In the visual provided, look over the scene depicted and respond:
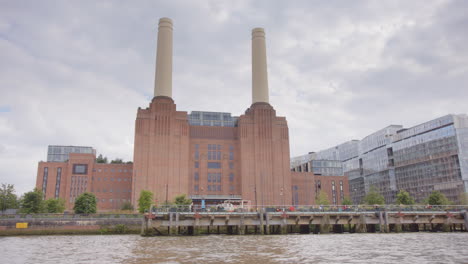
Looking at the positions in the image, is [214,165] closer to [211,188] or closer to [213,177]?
[213,177]

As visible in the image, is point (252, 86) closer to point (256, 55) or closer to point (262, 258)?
point (256, 55)

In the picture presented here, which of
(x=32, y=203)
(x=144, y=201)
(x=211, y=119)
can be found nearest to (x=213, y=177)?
(x=211, y=119)

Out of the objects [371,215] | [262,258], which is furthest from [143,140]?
[262,258]

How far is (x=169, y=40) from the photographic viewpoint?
402ft

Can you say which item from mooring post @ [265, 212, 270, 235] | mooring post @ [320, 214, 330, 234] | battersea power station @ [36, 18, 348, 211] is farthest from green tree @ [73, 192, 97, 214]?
mooring post @ [320, 214, 330, 234]

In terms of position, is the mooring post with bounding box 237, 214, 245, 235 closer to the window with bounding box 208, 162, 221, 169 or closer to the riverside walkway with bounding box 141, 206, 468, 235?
the riverside walkway with bounding box 141, 206, 468, 235

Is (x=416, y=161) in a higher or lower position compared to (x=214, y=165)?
higher

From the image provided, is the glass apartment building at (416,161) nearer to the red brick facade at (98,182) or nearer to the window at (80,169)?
the red brick facade at (98,182)

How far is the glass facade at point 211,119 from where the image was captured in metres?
133

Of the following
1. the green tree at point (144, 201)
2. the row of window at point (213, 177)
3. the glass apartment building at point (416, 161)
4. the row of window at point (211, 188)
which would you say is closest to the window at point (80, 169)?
the row of window at point (213, 177)

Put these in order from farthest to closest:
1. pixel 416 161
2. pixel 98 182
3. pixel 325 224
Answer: pixel 416 161, pixel 98 182, pixel 325 224

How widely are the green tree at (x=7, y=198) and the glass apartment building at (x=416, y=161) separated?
4607 inches

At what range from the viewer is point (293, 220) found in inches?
2175

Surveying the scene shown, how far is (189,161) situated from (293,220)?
6680cm
